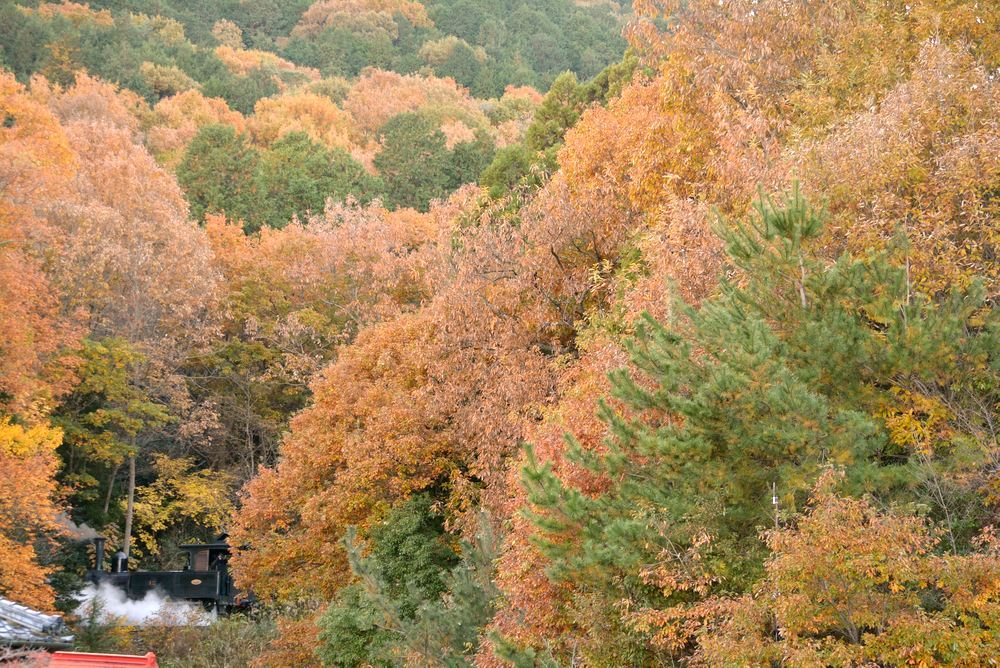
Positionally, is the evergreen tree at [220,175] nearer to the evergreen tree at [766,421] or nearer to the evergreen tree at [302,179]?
the evergreen tree at [302,179]

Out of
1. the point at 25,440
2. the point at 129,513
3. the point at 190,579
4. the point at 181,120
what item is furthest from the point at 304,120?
the point at 25,440

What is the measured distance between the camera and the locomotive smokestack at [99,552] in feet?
101

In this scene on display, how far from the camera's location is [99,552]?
3092cm

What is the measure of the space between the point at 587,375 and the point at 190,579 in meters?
18.4

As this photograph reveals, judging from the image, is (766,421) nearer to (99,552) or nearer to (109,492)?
(99,552)

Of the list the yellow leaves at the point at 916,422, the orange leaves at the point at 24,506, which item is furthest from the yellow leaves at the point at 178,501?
the yellow leaves at the point at 916,422

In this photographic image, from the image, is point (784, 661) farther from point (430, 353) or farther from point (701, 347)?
point (430, 353)

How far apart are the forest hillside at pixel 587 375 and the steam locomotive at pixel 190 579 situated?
945 mm

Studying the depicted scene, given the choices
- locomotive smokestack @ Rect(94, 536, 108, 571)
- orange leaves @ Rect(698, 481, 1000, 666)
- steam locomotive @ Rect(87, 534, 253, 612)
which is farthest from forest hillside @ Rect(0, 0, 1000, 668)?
steam locomotive @ Rect(87, 534, 253, 612)

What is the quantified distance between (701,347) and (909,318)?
243 cm

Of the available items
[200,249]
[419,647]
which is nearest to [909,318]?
[419,647]

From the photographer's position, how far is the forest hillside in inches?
435

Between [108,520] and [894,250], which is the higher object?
[894,250]

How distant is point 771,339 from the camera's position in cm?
1130
